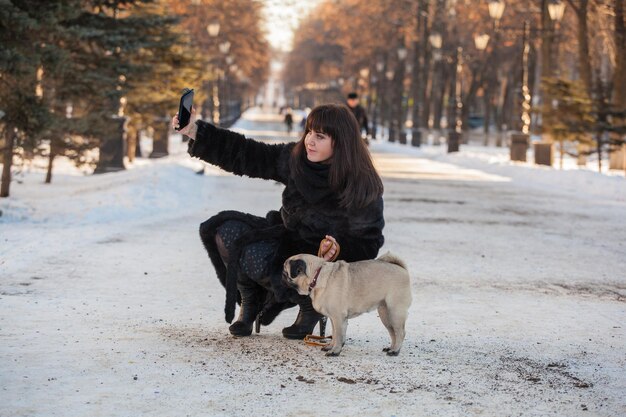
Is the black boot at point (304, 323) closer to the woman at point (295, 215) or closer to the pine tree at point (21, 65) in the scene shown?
the woman at point (295, 215)

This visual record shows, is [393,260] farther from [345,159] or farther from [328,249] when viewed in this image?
[345,159]

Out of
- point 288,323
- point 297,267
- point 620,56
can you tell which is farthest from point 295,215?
point 620,56

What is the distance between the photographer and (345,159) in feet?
20.1

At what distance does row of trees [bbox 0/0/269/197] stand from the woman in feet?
25.4

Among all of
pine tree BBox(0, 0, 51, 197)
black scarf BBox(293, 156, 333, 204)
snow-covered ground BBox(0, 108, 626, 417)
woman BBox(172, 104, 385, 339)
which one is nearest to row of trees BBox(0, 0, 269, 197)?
pine tree BBox(0, 0, 51, 197)

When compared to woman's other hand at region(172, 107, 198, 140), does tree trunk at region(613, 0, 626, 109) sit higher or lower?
higher

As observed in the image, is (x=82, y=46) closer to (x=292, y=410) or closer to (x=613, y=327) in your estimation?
(x=613, y=327)

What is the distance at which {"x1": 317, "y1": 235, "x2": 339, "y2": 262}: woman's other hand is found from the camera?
19.5 feet

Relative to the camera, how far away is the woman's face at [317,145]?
6.13 m

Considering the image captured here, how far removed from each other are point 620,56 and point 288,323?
905 inches

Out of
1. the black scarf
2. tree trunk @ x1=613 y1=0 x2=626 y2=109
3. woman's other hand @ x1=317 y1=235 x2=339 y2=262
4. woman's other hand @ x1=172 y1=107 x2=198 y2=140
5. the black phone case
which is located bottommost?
woman's other hand @ x1=317 y1=235 x2=339 y2=262

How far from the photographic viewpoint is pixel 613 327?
7426 millimetres

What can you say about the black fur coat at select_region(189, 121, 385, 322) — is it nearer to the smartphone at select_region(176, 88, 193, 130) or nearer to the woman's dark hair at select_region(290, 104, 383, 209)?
the woman's dark hair at select_region(290, 104, 383, 209)

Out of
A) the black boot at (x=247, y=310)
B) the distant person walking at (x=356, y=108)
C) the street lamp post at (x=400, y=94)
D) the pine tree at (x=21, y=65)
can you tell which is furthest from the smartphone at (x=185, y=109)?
the street lamp post at (x=400, y=94)
